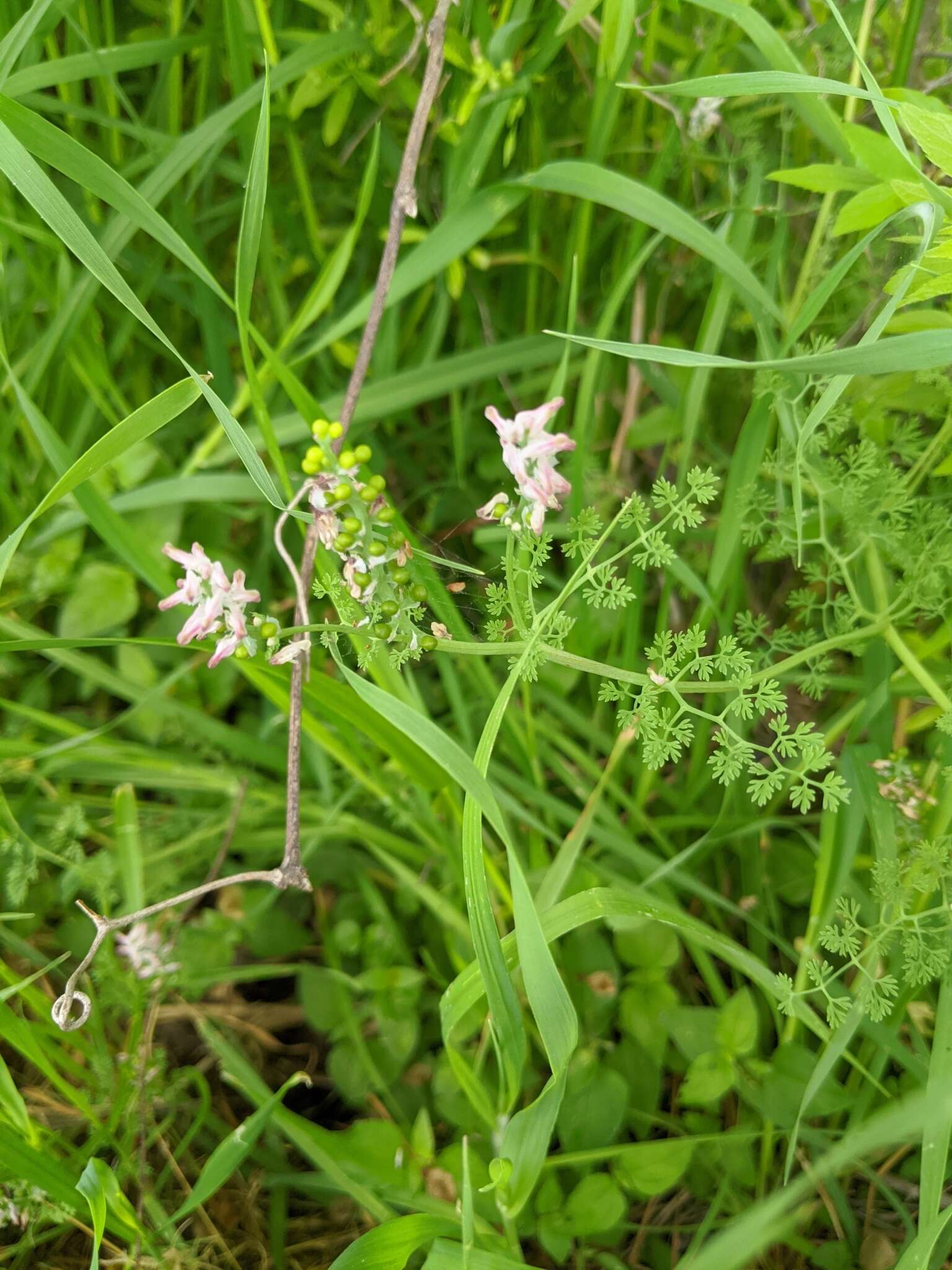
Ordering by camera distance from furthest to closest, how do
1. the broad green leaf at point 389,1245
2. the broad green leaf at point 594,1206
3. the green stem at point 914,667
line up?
1. the broad green leaf at point 594,1206
2. the green stem at point 914,667
3. the broad green leaf at point 389,1245

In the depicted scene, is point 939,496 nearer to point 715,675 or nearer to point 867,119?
point 715,675

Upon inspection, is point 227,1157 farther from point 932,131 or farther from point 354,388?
point 932,131

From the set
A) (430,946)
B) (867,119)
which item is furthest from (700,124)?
(430,946)

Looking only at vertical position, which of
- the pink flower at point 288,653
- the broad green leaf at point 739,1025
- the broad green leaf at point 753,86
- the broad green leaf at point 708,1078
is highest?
the broad green leaf at point 753,86

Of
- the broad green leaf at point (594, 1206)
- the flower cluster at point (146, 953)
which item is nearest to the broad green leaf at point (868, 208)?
the broad green leaf at point (594, 1206)

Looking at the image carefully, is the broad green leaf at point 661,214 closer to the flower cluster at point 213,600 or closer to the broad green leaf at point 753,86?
the broad green leaf at point 753,86

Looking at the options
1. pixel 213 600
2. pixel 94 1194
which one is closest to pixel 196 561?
pixel 213 600

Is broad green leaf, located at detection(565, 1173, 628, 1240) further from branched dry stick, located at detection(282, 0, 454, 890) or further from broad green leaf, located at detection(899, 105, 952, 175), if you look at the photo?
broad green leaf, located at detection(899, 105, 952, 175)
